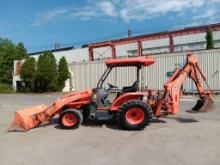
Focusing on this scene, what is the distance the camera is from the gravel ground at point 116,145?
334 inches

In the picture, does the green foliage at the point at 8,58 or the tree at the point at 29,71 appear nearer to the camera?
the tree at the point at 29,71

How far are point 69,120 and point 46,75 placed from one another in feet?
111

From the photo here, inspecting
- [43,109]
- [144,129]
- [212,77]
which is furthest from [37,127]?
[212,77]

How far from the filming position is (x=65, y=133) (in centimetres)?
1188

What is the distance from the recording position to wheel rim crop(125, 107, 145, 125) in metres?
12.1

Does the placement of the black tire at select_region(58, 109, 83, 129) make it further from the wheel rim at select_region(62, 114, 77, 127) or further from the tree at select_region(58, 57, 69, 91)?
the tree at select_region(58, 57, 69, 91)

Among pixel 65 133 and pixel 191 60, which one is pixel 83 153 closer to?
pixel 65 133

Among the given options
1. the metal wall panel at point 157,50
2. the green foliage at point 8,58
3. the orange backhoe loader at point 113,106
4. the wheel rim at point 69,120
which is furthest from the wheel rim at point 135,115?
the green foliage at point 8,58

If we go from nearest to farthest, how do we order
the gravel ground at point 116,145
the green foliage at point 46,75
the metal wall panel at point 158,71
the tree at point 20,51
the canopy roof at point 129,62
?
the gravel ground at point 116,145, the canopy roof at point 129,62, the metal wall panel at point 158,71, the green foliage at point 46,75, the tree at point 20,51

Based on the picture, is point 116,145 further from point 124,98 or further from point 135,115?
point 124,98

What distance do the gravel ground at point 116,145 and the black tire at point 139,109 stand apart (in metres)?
0.24

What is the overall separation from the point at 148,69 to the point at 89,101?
25105mm

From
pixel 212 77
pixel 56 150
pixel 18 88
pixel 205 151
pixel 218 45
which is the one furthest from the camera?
pixel 18 88

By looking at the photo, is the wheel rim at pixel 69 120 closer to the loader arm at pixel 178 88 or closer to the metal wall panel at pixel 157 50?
the loader arm at pixel 178 88
